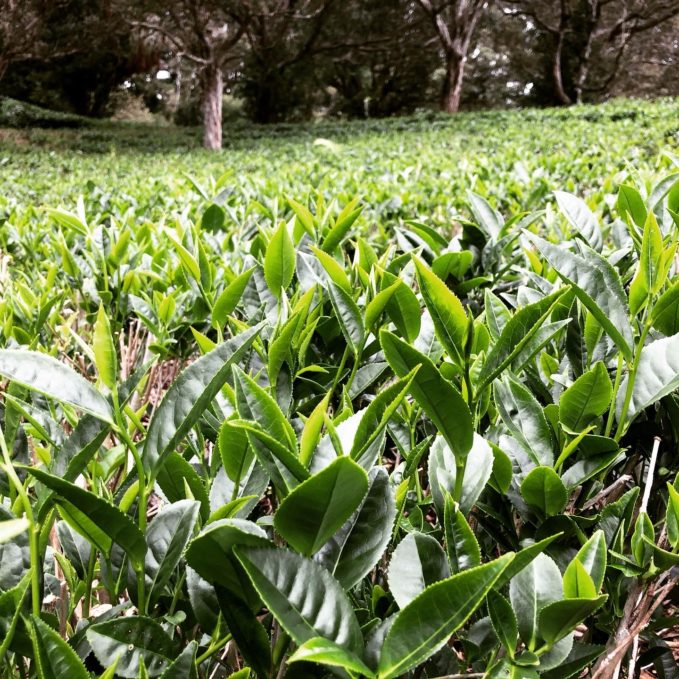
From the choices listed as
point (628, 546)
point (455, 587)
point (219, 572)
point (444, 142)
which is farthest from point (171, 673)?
point (444, 142)

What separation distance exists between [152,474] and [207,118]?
20.3m

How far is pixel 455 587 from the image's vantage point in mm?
494

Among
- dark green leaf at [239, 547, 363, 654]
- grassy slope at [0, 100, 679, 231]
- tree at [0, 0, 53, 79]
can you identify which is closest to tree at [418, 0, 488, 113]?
grassy slope at [0, 100, 679, 231]

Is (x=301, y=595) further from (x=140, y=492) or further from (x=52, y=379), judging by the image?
(x=52, y=379)

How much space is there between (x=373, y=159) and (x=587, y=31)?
27.0 m

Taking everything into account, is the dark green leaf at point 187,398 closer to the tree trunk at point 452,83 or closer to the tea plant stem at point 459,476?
the tea plant stem at point 459,476

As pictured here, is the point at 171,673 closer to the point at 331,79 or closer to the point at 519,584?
the point at 519,584

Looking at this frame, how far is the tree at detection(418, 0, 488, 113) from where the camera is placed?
25047mm

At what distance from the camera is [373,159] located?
955 cm

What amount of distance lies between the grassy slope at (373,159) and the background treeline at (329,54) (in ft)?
11.1

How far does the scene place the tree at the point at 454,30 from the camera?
2505 cm

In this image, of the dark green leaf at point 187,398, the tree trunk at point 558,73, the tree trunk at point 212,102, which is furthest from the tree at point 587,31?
the dark green leaf at point 187,398

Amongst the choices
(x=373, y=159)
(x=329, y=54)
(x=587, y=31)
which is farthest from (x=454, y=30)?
(x=373, y=159)

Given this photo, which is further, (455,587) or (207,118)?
(207,118)
